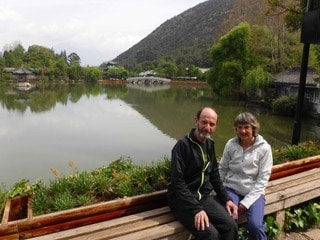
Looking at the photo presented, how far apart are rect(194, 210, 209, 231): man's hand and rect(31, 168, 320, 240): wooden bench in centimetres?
15

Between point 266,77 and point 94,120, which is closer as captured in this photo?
point 94,120

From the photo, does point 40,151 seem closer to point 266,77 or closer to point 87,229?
point 87,229

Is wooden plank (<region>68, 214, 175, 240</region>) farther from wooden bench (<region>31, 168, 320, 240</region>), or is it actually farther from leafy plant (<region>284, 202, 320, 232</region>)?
leafy plant (<region>284, 202, 320, 232</region>)

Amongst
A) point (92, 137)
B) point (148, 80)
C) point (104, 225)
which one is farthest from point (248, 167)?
point (148, 80)

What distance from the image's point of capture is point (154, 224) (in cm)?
234

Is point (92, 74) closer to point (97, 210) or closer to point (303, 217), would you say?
point (303, 217)

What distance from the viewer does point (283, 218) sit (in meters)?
3.08

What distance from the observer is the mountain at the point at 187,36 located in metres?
102

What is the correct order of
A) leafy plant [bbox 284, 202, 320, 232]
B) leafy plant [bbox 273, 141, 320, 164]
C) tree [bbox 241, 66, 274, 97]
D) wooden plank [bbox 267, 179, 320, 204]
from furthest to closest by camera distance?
1. tree [bbox 241, 66, 274, 97]
2. leafy plant [bbox 273, 141, 320, 164]
3. leafy plant [bbox 284, 202, 320, 232]
4. wooden plank [bbox 267, 179, 320, 204]

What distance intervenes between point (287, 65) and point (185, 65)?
57613mm

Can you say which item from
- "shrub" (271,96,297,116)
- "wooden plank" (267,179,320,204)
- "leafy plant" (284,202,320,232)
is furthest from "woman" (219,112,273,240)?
"shrub" (271,96,297,116)

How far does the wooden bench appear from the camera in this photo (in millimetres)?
2131

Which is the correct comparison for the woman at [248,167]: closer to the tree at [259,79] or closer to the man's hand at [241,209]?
the man's hand at [241,209]

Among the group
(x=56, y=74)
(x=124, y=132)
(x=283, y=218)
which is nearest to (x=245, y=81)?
(x=124, y=132)
